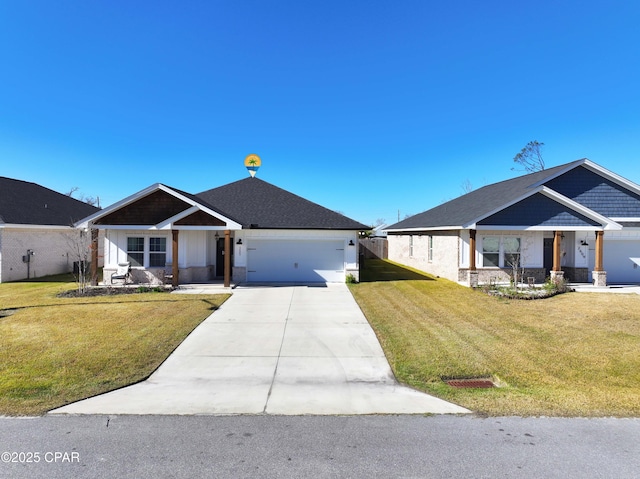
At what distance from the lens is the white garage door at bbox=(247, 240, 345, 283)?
17.1 m

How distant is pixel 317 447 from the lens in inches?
156

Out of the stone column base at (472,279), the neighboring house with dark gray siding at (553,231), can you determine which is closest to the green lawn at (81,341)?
the stone column base at (472,279)

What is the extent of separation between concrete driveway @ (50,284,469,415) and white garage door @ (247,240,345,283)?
6.43 m

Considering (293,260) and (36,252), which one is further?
(36,252)

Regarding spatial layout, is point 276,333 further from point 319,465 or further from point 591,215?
point 591,215

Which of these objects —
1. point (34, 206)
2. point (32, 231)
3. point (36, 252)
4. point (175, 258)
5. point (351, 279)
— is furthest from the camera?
point (34, 206)

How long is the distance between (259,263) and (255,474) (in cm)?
1384

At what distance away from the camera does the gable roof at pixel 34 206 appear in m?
17.5

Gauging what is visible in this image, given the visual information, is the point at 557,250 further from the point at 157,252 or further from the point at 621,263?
the point at 157,252

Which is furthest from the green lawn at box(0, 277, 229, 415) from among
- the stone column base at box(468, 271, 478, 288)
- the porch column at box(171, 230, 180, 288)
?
the stone column base at box(468, 271, 478, 288)

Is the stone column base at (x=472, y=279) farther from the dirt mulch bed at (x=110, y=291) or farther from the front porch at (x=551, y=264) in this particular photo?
the dirt mulch bed at (x=110, y=291)

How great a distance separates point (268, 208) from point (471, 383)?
14.1 meters

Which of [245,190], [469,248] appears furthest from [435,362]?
[245,190]

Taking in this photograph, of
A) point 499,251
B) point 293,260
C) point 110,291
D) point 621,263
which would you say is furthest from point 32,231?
point 621,263
